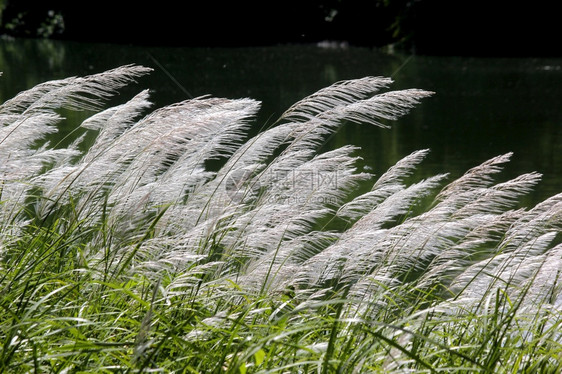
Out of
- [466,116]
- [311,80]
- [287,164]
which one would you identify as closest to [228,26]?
[311,80]

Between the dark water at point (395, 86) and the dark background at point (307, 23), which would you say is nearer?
the dark water at point (395, 86)

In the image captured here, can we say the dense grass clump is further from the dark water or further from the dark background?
the dark background

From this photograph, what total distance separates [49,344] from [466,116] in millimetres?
10932

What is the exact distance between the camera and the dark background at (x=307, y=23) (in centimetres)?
2188

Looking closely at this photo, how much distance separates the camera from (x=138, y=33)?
26391 millimetres

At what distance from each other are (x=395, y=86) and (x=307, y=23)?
36.7 ft

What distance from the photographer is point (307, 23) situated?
25.8 metres

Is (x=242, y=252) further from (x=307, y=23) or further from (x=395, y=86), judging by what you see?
(x=307, y=23)

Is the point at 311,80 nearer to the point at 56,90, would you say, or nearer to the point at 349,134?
the point at 349,134

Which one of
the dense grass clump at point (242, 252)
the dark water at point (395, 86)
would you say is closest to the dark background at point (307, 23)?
the dark water at point (395, 86)

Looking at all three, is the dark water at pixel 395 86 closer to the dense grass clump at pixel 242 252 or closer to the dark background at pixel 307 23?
the dark background at pixel 307 23

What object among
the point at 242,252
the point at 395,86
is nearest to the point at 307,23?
the point at 395,86

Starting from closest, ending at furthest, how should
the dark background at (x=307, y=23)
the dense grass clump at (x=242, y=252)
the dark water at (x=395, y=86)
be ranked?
1. the dense grass clump at (x=242, y=252)
2. the dark water at (x=395, y=86)
3. the dark background at (x=307, y=23)

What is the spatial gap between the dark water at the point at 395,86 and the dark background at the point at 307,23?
1.07 m
